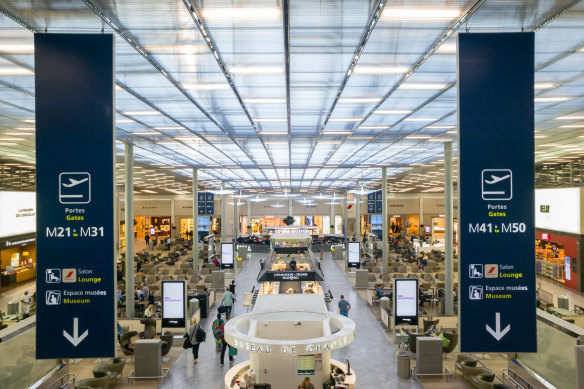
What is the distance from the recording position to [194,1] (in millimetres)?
4879

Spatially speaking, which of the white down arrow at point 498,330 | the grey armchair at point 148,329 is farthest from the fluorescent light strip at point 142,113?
the white down arrow at point 498,330

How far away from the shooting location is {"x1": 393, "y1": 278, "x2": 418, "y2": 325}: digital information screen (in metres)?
13.0

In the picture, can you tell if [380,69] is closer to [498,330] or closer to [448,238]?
[498,330]

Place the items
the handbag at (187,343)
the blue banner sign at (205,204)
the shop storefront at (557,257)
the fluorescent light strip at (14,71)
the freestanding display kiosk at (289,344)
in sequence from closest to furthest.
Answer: the fluorescent light strip at (14,71), the freestanding display kiosk at (289,344), the handbag at (187,343), the shop storefront at (557,257), the blue banner sign at (205,204)

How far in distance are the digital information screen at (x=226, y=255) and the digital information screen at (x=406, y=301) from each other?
12.5 m

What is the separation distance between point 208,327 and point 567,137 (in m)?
14.8

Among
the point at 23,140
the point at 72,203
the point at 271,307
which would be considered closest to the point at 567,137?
the point at 271,307

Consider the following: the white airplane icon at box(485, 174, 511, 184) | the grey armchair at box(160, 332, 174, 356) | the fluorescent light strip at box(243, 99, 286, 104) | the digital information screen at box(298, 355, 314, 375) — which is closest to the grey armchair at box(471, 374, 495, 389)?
the digital information screen at box(298, 355, 314, 375)

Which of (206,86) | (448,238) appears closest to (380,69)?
(206,86)

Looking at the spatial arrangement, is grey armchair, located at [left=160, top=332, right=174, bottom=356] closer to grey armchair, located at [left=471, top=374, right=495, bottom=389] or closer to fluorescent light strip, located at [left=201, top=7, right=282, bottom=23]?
grey armchair, located at [left=471, top=374, right=495, bottom=389]

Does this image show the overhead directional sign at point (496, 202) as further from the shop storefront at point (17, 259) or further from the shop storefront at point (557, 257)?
the shop storefront at point (17, 259)

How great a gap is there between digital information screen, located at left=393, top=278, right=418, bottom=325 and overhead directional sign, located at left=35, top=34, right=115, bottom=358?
10.1 metres

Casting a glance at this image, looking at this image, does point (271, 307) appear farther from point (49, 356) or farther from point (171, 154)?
point (171, 154)

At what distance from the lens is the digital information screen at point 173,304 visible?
41.7 feet
